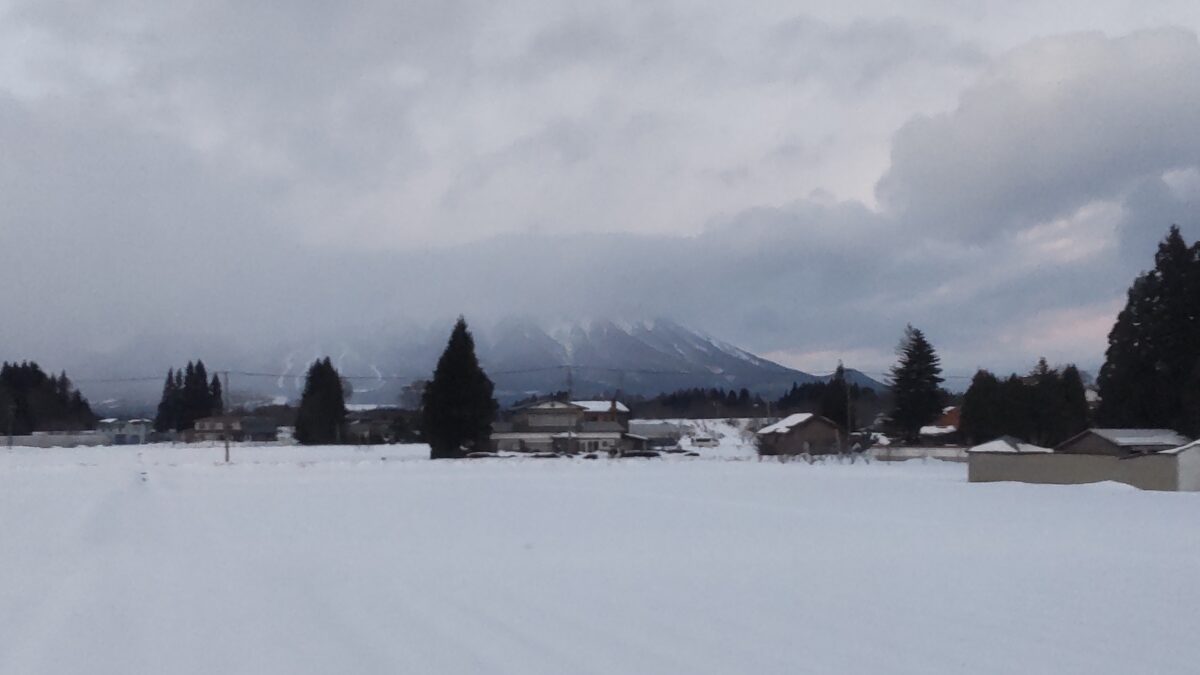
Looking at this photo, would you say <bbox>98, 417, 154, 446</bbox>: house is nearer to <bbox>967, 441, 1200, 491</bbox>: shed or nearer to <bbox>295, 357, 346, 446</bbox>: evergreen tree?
<bbox>295, 357, 346, 446</bbox>: evergreen tree

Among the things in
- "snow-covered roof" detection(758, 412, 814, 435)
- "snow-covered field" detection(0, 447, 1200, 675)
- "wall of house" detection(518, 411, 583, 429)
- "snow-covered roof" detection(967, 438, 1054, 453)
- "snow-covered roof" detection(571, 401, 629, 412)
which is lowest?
"snow-covered field" detection(0, 447, 1200, 675)

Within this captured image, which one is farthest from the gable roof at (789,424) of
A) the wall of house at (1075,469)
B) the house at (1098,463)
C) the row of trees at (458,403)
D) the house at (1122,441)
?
the wall of house at (1075,469)

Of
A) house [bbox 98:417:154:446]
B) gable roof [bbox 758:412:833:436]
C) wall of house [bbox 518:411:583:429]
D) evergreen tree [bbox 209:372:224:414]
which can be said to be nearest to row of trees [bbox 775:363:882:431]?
gable roof [bbox 758:412:833:436]

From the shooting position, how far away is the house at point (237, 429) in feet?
372

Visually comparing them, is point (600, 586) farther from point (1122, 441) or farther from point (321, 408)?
point (321, 408)

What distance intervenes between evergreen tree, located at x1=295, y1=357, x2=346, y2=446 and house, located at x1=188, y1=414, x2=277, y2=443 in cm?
1794

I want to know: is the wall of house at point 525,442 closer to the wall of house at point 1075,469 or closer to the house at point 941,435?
the house at point 941,435

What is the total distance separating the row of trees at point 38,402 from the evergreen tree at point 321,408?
2710cm

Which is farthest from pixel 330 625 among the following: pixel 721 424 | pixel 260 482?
pixel 721 424

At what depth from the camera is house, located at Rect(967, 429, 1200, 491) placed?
32719mm

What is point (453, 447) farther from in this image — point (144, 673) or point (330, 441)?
point (144, 673)

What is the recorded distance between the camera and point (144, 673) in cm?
826

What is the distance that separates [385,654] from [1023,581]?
7943 millimetres

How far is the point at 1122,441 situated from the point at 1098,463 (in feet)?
33.8
